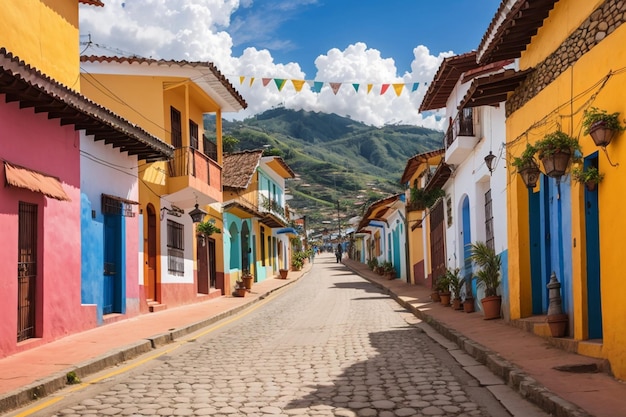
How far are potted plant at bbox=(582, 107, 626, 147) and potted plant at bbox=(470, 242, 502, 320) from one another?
6.36 metres

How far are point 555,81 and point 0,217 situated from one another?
318 inches

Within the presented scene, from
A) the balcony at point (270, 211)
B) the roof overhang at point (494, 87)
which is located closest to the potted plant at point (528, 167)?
the roof overhang at point (494, 87)

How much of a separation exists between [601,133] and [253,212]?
24123mm

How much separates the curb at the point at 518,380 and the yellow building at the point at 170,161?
29.8 feet

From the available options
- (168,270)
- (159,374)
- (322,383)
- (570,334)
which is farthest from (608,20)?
(168,270)

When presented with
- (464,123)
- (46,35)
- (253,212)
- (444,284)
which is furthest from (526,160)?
(253,212)

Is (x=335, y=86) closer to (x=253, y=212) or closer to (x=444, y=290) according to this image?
(x=444, y=290)

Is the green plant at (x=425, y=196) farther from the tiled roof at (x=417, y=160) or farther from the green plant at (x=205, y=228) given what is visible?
the green plant at (x=205, y=228)

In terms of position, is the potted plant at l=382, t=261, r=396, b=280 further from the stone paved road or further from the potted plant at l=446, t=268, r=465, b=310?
the stone paved road

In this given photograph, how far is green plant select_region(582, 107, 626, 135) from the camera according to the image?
693 centimetres

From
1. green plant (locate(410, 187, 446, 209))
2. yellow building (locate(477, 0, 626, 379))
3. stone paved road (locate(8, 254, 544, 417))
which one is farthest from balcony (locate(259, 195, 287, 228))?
yellow building (locate(477, 0, 626, 379))

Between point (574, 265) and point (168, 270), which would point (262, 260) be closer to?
point (168, 270)

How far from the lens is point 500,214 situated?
1298 centimetres

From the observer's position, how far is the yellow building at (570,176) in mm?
7027
